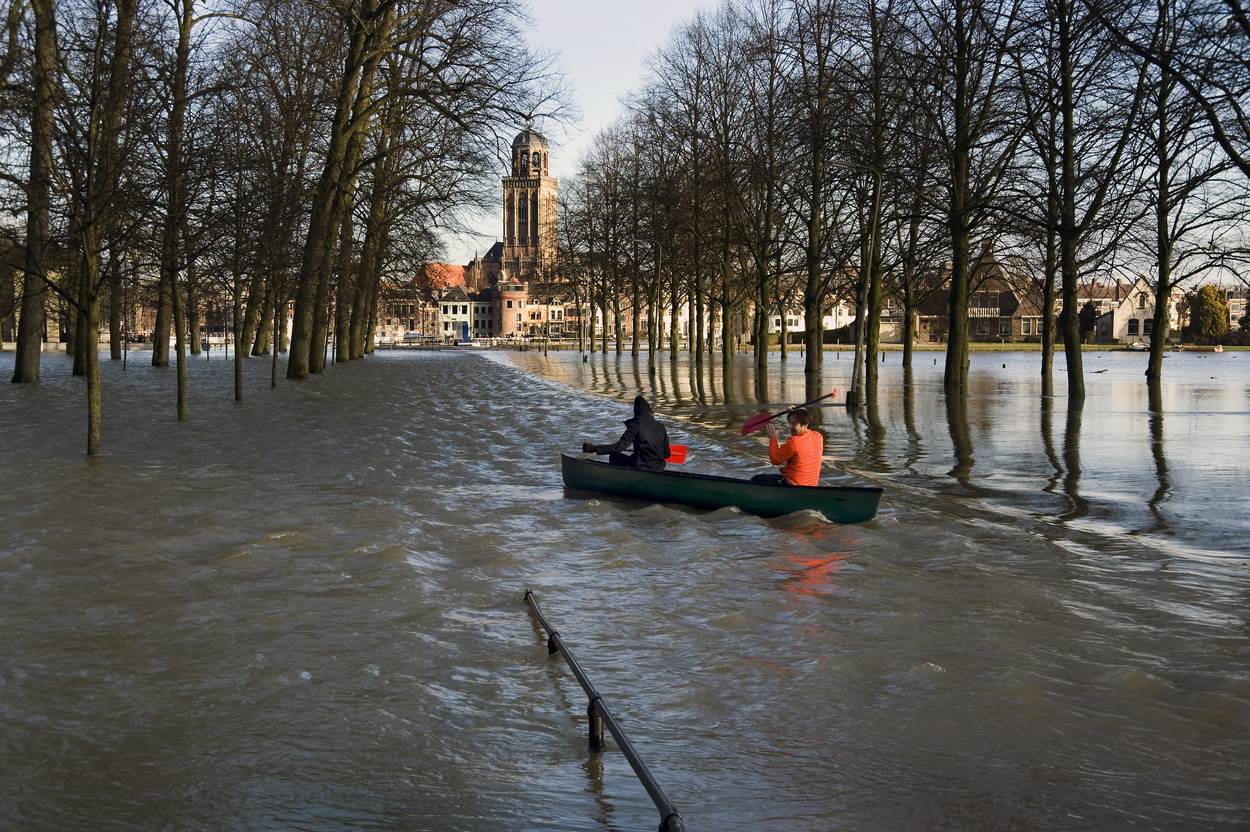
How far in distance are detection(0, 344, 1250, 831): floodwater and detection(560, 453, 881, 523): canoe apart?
0.20m

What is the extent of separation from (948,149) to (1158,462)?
38.1ft

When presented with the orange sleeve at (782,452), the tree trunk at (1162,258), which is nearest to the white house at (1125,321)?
the tree trunk at (1162,258)

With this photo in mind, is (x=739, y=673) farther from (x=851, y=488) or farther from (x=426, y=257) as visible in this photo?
A: (x=426, y=257)

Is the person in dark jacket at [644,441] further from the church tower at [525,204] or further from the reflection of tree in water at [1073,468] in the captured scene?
the church tower at [525,204]

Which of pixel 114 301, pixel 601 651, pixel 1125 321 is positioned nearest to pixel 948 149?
pixel 601 651

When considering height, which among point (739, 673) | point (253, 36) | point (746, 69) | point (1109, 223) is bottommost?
point (739, 673)

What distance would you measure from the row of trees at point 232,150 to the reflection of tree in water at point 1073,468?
13.3m

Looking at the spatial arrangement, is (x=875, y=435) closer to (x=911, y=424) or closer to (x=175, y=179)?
(x=911, y=424)

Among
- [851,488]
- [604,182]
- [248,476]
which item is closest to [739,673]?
[851,488]

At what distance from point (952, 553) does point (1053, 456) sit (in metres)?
9.42

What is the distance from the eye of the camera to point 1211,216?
33.6 meters

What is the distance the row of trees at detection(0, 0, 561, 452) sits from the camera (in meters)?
17.4

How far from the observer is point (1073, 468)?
18625 mm

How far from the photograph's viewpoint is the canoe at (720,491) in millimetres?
13031
